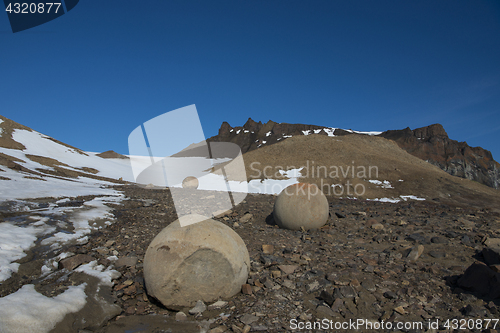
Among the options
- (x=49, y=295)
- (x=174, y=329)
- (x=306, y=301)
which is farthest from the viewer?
(x=306, y=301)

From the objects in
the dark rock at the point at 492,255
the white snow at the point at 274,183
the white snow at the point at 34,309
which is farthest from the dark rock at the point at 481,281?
the white snow at the point at 274,183

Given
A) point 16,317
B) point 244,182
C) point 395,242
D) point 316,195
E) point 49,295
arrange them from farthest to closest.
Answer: point 244,182 → point 316,195 → point 395,242 → point 49,295 → point 16,317

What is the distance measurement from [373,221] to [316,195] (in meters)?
2.79

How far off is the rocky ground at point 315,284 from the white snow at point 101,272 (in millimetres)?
135

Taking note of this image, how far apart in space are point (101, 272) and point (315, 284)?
15.8 feet

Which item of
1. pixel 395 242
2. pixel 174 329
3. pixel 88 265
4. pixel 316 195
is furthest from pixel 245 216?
pixel 174 329

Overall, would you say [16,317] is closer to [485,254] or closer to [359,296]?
[359,296]

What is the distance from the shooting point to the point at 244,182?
97.4ft

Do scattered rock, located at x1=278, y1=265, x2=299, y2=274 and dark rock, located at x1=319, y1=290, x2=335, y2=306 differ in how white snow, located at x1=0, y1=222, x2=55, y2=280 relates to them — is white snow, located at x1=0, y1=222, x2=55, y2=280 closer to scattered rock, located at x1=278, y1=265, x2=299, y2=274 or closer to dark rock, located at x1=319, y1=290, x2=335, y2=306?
scattered rock, located at x1=278, y1=265, x2=299, y2=274

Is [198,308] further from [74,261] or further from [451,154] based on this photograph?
[451,154]

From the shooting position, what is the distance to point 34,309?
437 centimetres

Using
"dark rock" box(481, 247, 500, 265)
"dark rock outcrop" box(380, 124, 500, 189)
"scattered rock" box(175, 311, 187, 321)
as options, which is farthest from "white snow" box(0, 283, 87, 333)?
"dark rock outcrop" box(380, 124, 500, 189)

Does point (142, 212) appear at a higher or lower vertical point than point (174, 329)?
higher

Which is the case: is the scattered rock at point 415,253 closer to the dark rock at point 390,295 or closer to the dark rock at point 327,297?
the dark rock at point 390,295
